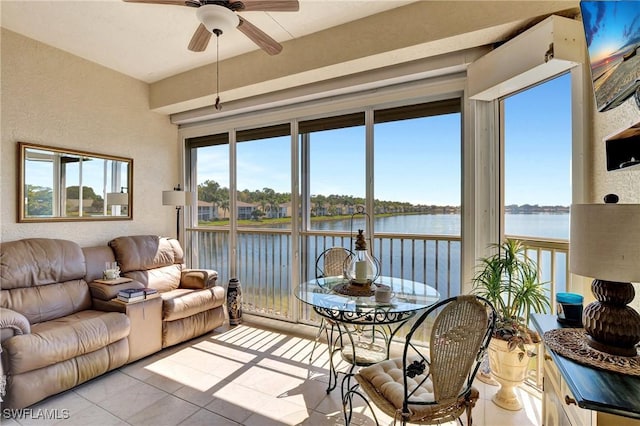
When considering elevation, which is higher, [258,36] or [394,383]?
[258,36]

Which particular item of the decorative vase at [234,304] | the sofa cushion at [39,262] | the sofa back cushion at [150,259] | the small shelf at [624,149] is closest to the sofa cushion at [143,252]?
the sofa back cushion at [150,259]

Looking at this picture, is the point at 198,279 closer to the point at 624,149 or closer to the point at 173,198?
the point at 173,198

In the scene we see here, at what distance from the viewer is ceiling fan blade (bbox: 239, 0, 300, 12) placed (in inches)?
73.8

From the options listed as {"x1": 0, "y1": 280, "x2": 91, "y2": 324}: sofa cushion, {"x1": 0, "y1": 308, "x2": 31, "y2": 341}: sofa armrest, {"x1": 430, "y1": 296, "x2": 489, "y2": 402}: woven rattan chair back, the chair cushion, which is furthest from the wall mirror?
{"x1": 430, "y1": 296, "x2": 489, "y2": 402}: woven rattan chair back

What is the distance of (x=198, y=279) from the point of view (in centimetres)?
375

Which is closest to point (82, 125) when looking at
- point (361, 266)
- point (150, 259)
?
point (150, 259)

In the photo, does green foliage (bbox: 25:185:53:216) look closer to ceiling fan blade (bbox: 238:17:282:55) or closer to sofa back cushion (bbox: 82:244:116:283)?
sofa back cushion (bbox: 82:244:116:283)

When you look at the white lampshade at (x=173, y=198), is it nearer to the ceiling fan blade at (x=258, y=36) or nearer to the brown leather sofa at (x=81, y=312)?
the brown leather sofa at (x=81, y=312)

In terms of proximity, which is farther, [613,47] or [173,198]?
[173,198]

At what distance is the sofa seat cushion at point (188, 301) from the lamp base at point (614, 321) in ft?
10.6

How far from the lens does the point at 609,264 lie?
1143 mm

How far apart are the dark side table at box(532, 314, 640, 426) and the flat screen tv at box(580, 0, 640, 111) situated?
1.16 metres

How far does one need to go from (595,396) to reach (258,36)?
2.54 metres

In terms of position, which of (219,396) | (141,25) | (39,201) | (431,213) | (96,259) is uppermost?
(141,25)
